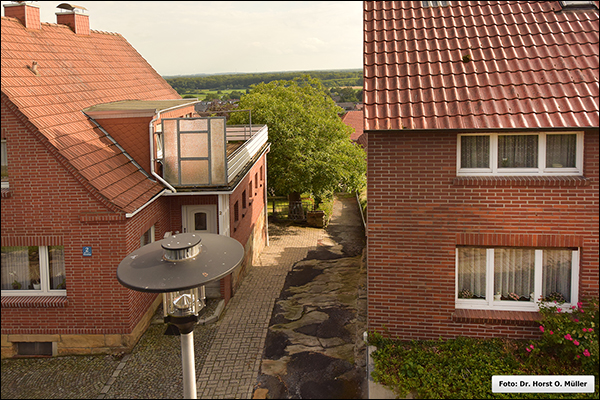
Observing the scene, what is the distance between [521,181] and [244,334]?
22.7 ft

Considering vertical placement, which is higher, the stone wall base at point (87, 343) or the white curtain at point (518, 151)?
the white curtain at point (518, 151)

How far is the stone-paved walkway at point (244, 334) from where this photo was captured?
30.0 feet

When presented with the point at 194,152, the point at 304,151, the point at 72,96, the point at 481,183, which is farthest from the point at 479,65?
the point at 304,151

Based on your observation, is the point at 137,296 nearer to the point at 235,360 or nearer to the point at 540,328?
the point at 235,360

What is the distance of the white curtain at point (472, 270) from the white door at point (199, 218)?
21.4ft

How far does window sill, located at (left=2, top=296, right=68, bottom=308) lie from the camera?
9852 millimetres

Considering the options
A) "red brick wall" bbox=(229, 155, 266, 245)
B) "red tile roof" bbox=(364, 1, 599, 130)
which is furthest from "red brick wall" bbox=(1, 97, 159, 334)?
"red tile roof" bbox=(364, 1, 599, 130)

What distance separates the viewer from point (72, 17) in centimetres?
1588

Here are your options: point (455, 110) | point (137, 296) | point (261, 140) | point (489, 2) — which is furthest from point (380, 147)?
point (261, 140)

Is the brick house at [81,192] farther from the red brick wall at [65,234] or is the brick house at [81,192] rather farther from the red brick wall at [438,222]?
the red brick wall at [438,222]

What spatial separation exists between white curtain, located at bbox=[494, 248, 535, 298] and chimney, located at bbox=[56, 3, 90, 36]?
1454 cm

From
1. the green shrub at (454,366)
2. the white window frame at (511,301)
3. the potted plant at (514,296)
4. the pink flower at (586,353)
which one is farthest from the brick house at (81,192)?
the pink flower at (586,353)

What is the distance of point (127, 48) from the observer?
18.5 meters

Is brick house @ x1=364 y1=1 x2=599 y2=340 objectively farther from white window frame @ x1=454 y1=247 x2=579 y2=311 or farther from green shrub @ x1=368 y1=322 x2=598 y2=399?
green shrub @ x1=368 y1=322 x2=598 y2=399
